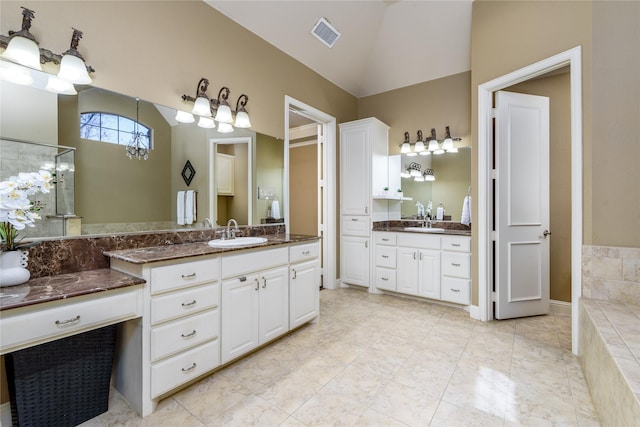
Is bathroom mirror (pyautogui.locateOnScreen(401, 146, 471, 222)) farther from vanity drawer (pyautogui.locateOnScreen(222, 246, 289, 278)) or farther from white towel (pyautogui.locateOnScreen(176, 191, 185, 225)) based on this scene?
white towel (pyautogui.locateOnScreen(176, 191, 185, 225))

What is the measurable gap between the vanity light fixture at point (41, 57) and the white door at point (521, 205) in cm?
342

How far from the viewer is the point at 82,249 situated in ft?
5.74

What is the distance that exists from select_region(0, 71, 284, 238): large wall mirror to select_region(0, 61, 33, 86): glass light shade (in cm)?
3

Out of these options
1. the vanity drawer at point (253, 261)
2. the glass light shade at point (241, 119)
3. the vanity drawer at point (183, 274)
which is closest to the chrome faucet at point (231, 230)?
the vanity drawer at point (253, 261)

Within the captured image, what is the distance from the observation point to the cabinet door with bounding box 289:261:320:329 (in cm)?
251

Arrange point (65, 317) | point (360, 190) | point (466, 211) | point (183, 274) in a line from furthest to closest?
point (360, 190)
point (466, 211)
point (183, 274)
point (65, 317)

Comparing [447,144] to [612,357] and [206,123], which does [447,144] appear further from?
[206,123]

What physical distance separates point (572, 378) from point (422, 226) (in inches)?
88.2

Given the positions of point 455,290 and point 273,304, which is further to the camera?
point 455,290

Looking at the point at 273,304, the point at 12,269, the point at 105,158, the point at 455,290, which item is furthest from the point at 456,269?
the point at 12,269

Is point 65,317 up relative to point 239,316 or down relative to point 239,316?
up

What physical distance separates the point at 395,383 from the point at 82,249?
2156 millimetres

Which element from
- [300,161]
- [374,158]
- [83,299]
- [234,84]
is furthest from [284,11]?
[83,299]

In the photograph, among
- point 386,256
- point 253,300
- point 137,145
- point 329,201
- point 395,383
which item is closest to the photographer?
point 395,383
